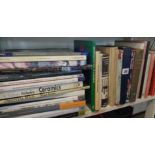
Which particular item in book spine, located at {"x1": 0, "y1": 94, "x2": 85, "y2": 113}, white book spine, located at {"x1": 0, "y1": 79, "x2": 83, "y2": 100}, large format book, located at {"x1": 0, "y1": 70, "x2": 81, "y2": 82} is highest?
large format book, located at {"x1": 0, "y1": 70, "x2": 81, "y2": 82}

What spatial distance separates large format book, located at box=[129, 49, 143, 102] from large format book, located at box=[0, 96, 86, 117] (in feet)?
0.96

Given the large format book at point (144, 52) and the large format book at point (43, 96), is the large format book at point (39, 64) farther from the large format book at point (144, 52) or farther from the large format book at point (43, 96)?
the large format book at point (144, 52)

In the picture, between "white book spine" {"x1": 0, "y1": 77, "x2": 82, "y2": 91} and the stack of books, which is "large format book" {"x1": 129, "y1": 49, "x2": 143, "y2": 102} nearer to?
the stack of books

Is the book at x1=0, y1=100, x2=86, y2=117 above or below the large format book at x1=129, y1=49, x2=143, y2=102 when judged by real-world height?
below

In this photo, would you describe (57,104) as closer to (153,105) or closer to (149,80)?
(149,80)

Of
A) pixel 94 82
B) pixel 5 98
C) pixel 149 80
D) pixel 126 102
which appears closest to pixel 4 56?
pixel 5 98

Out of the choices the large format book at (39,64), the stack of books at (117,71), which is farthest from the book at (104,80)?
the large format book at (39,64)

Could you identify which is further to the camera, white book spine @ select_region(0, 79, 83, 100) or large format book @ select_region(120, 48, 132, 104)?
large format book @ select_region(120, 48, 132, 104)

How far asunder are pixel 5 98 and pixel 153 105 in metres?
0.92

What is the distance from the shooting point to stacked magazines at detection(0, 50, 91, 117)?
0.61 meters

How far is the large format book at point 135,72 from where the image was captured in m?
0.77

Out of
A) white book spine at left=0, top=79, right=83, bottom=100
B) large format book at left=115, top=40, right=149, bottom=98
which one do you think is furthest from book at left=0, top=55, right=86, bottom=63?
large format book at left=115, top=40, right=149, bottom=98

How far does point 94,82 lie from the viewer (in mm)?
733
